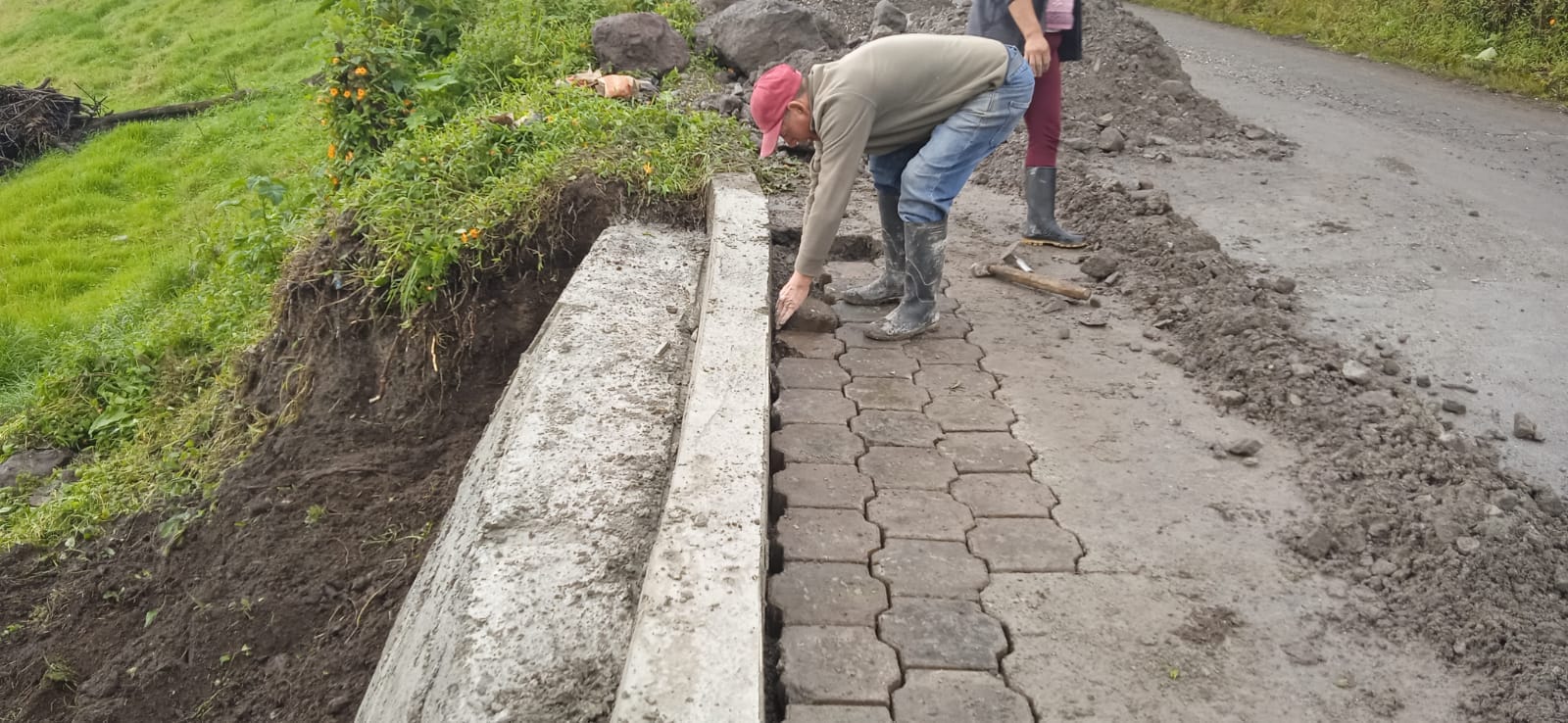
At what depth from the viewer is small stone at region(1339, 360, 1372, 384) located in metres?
3.56

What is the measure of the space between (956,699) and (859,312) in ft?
7.40

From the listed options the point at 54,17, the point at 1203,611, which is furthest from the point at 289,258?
the point at 54,17

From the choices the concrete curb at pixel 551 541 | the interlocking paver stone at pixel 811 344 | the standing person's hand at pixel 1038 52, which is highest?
the standing person's hand at pixel 1038 52

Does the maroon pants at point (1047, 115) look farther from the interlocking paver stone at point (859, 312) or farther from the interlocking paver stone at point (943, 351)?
the interlocking paver stone at point (943, 351)

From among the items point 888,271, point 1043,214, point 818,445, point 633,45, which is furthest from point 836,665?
point 633,45

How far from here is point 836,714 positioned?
2.27 meters

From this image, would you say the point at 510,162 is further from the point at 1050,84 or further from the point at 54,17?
the point at 54,17

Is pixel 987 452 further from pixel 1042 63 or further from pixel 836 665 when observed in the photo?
pixel 1042 63

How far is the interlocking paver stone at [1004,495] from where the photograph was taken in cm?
300

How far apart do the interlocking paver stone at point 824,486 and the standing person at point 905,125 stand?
797 mm

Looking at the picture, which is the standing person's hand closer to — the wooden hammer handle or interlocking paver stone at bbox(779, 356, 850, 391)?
the wooden hammer handle

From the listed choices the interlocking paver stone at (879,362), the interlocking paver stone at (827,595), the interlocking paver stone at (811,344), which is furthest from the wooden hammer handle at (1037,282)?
the interlocking paver stone at (827,595)

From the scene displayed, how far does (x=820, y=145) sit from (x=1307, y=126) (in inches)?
196

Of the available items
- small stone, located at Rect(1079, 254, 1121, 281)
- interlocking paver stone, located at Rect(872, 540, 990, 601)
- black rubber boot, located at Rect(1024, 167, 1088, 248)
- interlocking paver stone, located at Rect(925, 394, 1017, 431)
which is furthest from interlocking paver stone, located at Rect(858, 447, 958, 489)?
black rubber boot, located at Rect(1024, 167, 1088, 248)
